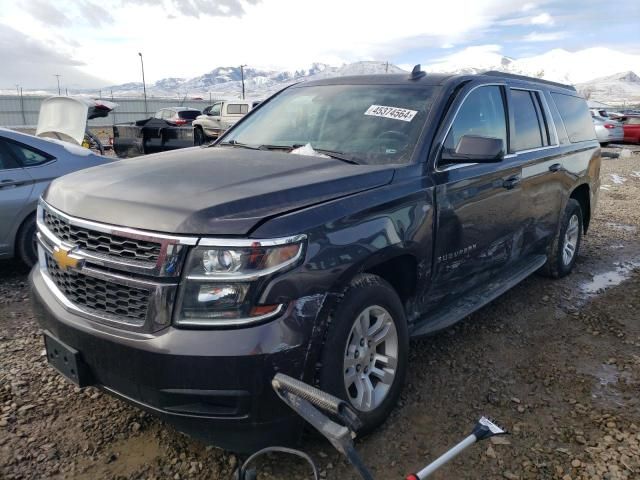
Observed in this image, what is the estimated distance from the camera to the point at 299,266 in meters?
2.29

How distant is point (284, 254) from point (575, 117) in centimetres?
442

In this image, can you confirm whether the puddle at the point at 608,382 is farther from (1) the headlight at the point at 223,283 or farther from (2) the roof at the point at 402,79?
(1) the headlight at the point at 223,283

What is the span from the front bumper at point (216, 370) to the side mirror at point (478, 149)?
142cm

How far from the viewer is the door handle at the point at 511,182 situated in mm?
3914

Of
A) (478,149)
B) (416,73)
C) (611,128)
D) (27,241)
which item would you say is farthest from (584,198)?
(611,128)

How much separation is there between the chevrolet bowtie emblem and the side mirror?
7.02ft

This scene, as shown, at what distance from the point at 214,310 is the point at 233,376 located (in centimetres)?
27

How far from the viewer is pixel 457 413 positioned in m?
3.12

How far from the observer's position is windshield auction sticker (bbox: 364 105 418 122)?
11.2 feet

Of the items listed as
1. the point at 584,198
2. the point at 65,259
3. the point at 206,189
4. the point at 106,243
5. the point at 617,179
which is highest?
the point at 206,189

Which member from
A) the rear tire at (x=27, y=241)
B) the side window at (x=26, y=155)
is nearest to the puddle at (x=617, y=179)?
the side window at (x=26, y=155)

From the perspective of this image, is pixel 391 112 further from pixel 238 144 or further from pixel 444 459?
pixel 444 459

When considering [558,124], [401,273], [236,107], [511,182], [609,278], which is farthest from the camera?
[236,107]

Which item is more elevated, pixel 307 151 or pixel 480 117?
pixel 480 117
